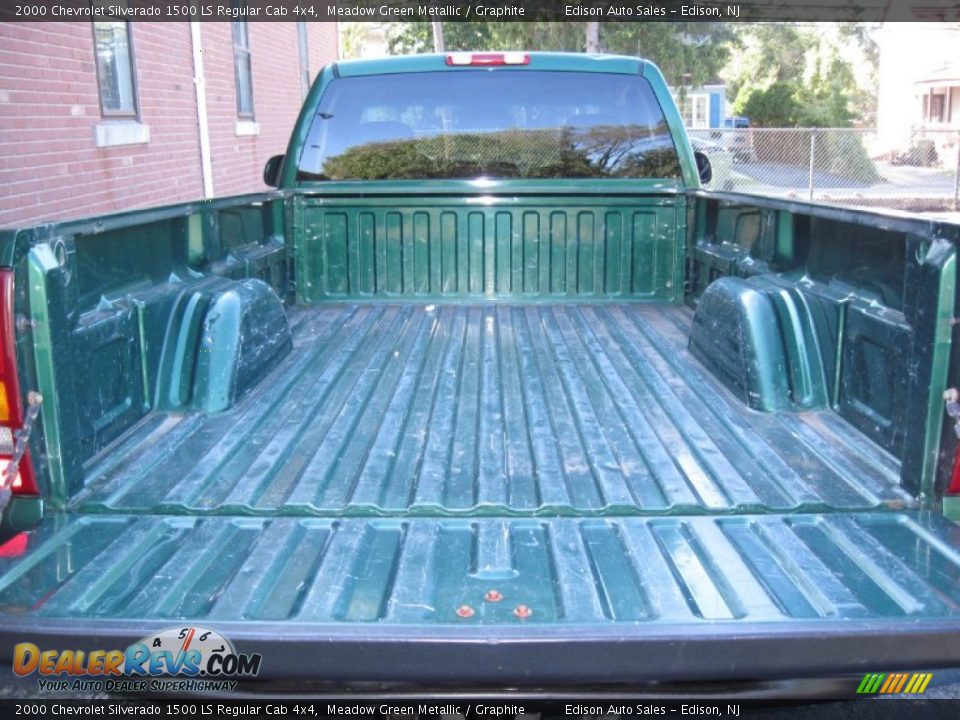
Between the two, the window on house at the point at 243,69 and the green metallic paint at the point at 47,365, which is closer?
the green metallic paint at the point at 47,365

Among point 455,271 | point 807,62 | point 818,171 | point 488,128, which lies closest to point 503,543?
point 455,271

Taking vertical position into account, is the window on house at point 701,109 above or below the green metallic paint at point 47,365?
above

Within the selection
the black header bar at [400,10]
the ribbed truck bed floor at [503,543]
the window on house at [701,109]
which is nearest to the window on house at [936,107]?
the window on house at [701,109]

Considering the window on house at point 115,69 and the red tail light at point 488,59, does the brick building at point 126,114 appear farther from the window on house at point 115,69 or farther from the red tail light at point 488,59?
the red tail light at point 488,59

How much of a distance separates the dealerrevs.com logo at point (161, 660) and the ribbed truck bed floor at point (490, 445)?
55 cm

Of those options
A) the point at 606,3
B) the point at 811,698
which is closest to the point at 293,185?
the point at 811,698

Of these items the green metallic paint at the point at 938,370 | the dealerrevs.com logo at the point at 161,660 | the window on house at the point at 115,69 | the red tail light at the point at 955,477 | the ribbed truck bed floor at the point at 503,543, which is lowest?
the dealerrevs.com logo at the point at 161,660

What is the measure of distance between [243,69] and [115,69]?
4624 millimetres

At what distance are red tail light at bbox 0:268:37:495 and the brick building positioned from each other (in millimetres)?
3227

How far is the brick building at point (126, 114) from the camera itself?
6664 millimetres

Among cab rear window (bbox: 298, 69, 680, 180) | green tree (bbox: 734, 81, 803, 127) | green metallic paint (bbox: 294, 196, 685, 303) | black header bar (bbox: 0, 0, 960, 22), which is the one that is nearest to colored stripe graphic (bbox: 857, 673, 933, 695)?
green metallic paint (bbox: 294, 196, 685, 303)

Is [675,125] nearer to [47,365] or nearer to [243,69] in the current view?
[47,365]

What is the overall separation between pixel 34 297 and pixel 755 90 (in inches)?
1436

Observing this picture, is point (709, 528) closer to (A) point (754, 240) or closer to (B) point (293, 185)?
(A) point (754, 240)
